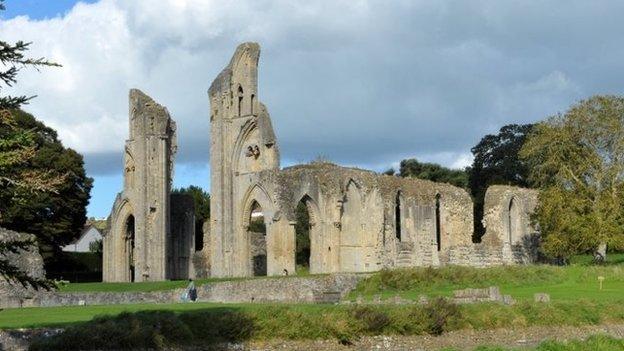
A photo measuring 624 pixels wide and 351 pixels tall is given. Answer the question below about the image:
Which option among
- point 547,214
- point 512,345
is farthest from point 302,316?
point 547,214

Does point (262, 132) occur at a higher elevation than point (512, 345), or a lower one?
higher

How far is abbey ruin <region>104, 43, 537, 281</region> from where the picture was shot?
44844mm

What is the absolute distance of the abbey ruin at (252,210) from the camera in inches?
1766

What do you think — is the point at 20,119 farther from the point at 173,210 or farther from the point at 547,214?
the point at 547,214

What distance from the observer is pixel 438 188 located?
5094cm

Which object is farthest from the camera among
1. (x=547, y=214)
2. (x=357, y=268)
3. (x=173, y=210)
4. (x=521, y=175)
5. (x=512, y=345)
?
(x=521, y=175)

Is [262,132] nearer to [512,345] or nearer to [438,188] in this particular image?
[438,188]

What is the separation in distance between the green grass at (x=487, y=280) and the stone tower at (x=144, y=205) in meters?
15.0

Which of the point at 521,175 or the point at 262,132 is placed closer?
the point at 262,132

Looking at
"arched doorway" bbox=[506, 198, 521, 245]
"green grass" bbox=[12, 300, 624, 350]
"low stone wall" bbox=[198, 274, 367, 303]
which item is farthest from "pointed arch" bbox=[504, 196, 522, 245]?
"green grass" bbox=[12, 300, 624, 350]

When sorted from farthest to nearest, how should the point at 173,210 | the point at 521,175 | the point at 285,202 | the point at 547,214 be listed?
the point at 521,175 → the point at 173,210 → the point at 285,202 → the point at 547,214

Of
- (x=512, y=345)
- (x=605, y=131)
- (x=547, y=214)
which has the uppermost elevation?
(x=605, y=131)

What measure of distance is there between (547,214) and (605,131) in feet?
13.0

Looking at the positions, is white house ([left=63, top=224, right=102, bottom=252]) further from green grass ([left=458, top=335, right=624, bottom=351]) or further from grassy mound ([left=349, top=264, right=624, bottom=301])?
green grass ([left=458, top=335, right=624, bottom=351])
